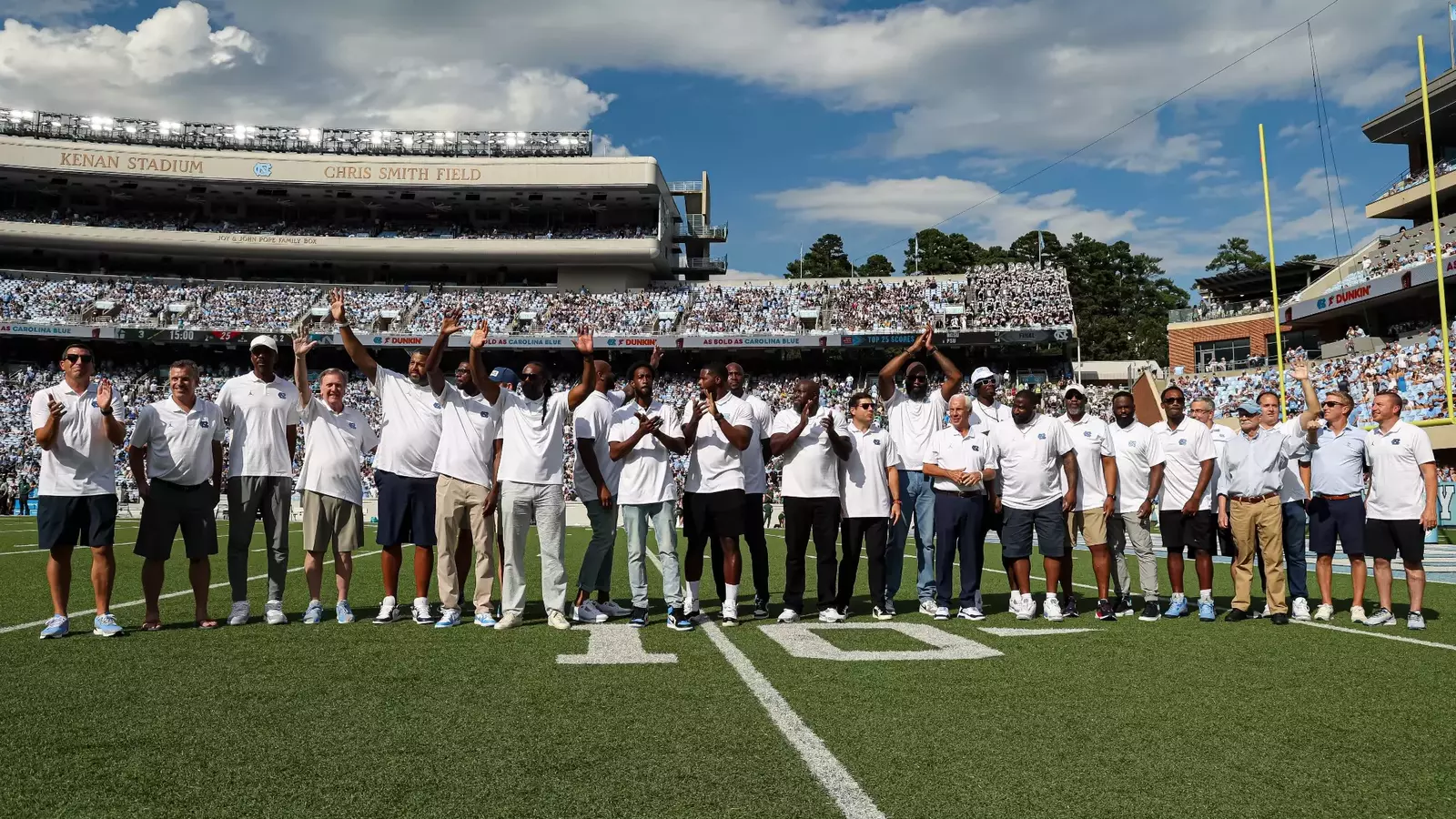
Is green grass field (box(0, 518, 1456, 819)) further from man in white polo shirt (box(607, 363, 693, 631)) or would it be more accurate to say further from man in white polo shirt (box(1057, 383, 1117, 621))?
man in white polo shirt (box(1057, 383, 1117, 621))

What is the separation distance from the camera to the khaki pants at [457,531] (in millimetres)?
7402

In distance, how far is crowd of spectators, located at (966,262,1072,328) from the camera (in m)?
44.7

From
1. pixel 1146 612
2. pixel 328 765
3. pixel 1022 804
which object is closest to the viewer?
pixel 1022 804

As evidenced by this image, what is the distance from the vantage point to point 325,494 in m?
7.54

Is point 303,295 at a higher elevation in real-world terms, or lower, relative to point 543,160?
lower

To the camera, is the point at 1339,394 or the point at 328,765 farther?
the point at 1339,394

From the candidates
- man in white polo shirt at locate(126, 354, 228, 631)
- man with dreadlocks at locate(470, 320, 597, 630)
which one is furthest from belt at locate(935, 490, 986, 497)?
man in white polo shirt at locate(126, 354, 228, 631)

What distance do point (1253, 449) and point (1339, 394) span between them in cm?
85

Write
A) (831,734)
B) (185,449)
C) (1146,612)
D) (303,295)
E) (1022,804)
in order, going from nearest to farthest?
(1022,804) < (831,734) < (185,449) < (1146,612) < (303,295)

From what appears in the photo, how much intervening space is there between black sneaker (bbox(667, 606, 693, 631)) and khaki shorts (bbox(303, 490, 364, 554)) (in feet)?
7.83

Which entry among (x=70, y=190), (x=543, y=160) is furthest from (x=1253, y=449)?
(x=70, y=190)

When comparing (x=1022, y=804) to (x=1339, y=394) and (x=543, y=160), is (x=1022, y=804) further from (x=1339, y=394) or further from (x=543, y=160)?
(x=543, y=160)

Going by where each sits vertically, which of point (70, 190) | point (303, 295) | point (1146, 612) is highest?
point (70, 190)

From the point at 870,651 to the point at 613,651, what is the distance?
1583mm
